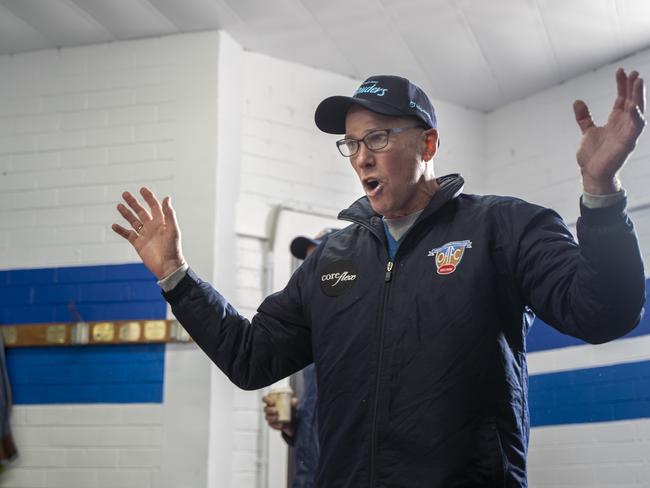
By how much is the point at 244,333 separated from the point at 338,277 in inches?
10.9

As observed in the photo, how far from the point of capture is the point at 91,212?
4328mm

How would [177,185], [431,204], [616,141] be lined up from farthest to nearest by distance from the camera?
[177,185], [431,204], [616,141]

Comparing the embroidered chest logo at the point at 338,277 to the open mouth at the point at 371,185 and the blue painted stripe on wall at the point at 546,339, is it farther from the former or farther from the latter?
the blue painted stripe on wall at the point at 546,339

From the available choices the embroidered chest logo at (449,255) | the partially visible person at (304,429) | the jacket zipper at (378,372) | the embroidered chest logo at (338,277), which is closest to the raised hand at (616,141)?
the embroidered chest logo at (449,255)

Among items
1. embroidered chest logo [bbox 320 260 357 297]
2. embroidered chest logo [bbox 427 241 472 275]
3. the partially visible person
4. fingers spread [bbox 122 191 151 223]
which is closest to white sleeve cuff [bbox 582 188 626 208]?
embroidered chest logo [bbox 427 241 472 275]

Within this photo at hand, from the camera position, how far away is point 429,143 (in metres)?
2.04

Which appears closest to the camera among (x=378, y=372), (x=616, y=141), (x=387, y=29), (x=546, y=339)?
(x=616, y=141)

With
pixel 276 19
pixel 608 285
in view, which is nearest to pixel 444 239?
pixel 608 285

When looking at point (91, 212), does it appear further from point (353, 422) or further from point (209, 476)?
point (353, 422)

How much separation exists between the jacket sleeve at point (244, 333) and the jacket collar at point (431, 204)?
8.8 inches

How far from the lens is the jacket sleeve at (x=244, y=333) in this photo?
6.35 feet

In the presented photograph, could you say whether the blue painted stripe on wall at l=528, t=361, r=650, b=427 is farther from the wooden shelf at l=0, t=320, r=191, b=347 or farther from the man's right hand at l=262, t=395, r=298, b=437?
the wooden shelf at l=0, t=320, r=191, b=347

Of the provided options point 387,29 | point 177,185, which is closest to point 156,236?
point 177,185

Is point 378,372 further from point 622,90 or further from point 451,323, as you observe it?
point 622,90
